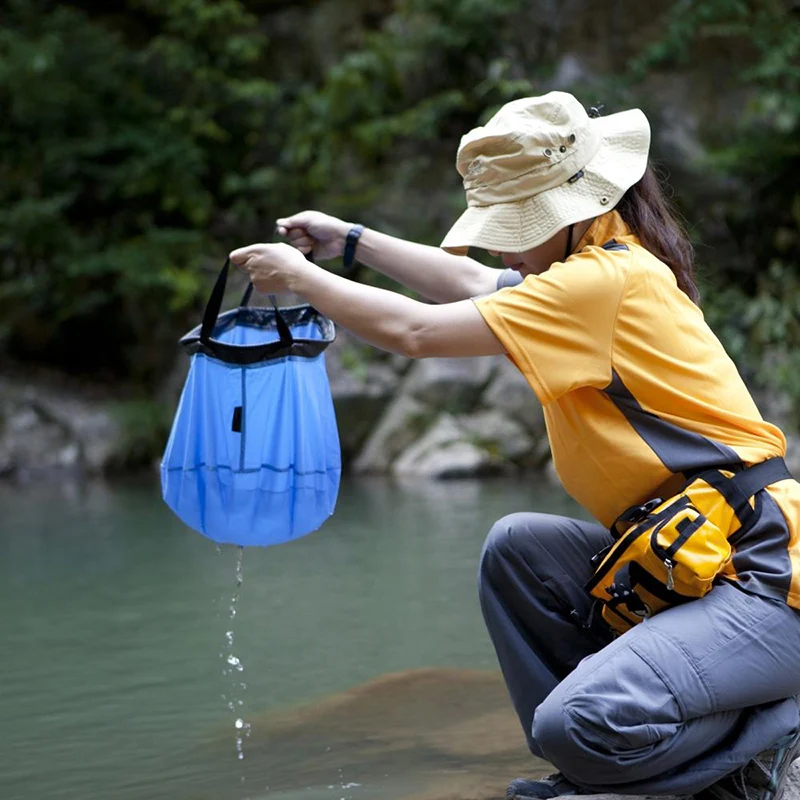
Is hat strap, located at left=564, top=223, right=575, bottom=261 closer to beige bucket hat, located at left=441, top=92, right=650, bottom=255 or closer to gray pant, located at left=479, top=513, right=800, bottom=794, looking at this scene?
beige bucket hat, located at left=441, top=92, right=650, bottom=255

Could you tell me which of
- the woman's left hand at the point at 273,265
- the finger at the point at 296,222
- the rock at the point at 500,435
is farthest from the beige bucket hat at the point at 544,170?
the rock at the point at 500,435

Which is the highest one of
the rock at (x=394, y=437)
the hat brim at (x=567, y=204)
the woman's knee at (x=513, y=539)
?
the hat brim at (x=567, y=204)

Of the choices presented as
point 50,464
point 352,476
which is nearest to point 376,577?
point 352,476

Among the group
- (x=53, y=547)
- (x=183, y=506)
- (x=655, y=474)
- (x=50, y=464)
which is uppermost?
(x=655, y=474)

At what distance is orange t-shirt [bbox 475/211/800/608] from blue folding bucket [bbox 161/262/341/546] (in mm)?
586

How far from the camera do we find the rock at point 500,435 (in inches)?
366

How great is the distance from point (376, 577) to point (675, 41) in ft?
24.7

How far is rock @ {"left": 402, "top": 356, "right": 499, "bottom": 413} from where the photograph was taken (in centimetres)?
988

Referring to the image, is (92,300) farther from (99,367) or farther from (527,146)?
(527,146)

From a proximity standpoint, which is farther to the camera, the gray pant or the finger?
the finger

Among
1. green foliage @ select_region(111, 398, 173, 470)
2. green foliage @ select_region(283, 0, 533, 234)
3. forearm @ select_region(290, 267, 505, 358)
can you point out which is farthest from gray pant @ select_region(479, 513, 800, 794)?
green foliage @ select_region(283, 0, 533, 234)

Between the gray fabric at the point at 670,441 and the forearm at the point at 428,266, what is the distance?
650 millimetres

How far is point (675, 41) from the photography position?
10.9 m

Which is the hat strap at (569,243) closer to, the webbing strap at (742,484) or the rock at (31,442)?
the webbing strap at (742,484)
